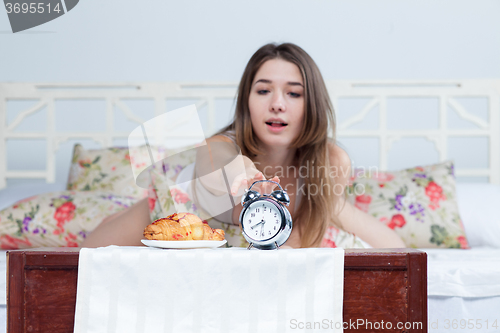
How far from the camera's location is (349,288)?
2.76ft

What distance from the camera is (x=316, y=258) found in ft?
2.71

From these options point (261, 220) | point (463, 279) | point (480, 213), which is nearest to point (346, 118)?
point (480, 213)

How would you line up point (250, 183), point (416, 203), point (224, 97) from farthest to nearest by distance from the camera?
point (224, 97) → point (416, 203) → point (250, 183)

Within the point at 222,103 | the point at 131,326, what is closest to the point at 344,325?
the point at 131,326

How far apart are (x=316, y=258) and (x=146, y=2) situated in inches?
77.0

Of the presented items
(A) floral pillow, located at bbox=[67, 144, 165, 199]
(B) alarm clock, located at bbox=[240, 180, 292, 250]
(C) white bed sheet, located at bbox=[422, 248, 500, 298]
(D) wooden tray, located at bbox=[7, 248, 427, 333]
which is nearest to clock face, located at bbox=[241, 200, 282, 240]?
(B) alarm clock, located at bbox=[240, 180, 292, 250]

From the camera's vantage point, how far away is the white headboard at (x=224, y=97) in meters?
2.27

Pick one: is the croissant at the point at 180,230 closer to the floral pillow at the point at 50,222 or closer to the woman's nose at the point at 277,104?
the woman's nose at the point at 277,104

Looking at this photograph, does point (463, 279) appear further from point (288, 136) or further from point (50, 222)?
point (50, 222)

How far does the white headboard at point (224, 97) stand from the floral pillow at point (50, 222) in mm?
636

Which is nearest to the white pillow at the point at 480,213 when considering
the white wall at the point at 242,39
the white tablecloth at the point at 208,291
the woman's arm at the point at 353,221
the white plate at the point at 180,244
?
the woman's arm at the point at 353,221

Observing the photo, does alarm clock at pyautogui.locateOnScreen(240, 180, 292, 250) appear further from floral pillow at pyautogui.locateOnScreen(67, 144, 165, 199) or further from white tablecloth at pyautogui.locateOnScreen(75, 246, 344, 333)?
floral pillow at pyautogui.locateOnScreen(67, 144, 165, 199)

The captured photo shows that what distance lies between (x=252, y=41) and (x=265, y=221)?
163 centimetres

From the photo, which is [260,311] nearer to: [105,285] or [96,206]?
[105,285]
